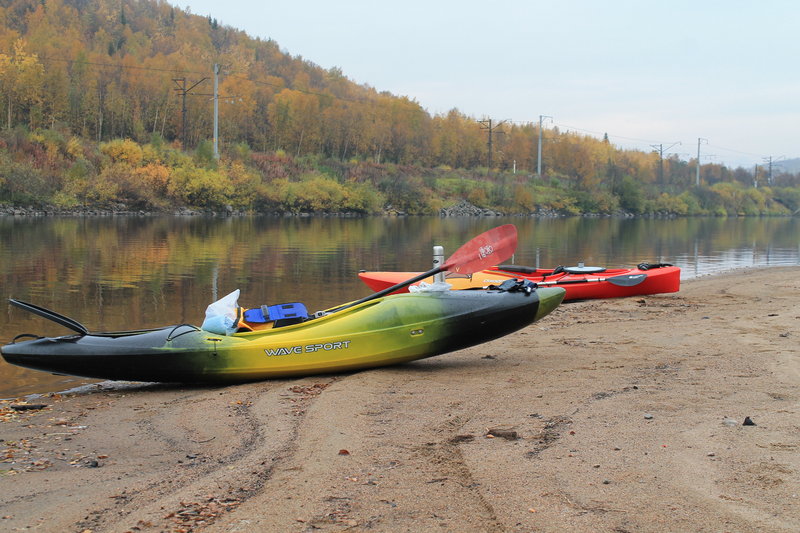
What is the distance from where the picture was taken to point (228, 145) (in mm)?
80125

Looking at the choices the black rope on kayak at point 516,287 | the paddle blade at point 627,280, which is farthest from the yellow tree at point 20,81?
the black rope on kayak at point 516,287

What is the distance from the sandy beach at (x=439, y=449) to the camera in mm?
3965

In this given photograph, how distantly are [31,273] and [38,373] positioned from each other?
10.6 metres

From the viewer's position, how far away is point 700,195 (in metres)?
122

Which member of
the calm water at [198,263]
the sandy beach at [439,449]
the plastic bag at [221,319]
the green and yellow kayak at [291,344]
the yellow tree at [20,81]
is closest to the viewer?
the sandy beach at [439,449]

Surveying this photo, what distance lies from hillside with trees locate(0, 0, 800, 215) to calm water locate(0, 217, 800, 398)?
25.4 m

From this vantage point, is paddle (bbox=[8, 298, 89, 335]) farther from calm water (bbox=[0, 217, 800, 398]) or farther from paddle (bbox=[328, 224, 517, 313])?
paddle (bbox=[328, 224, 517, 313])

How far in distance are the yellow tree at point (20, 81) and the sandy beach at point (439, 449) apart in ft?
243

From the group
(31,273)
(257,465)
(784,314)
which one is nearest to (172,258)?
(31,273)

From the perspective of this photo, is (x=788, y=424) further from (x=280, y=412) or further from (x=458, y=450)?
(x=280, y=412)

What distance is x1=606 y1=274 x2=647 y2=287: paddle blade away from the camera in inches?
598

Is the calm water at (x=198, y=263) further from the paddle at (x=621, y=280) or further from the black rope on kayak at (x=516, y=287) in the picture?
the black rope on kayak at (x=516, y=287)

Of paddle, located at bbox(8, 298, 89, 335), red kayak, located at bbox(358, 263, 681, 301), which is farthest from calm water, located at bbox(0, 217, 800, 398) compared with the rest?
red kayak, located at bbox(358, 263, 681, 301)

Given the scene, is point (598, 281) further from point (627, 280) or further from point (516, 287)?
point (516, 287)
